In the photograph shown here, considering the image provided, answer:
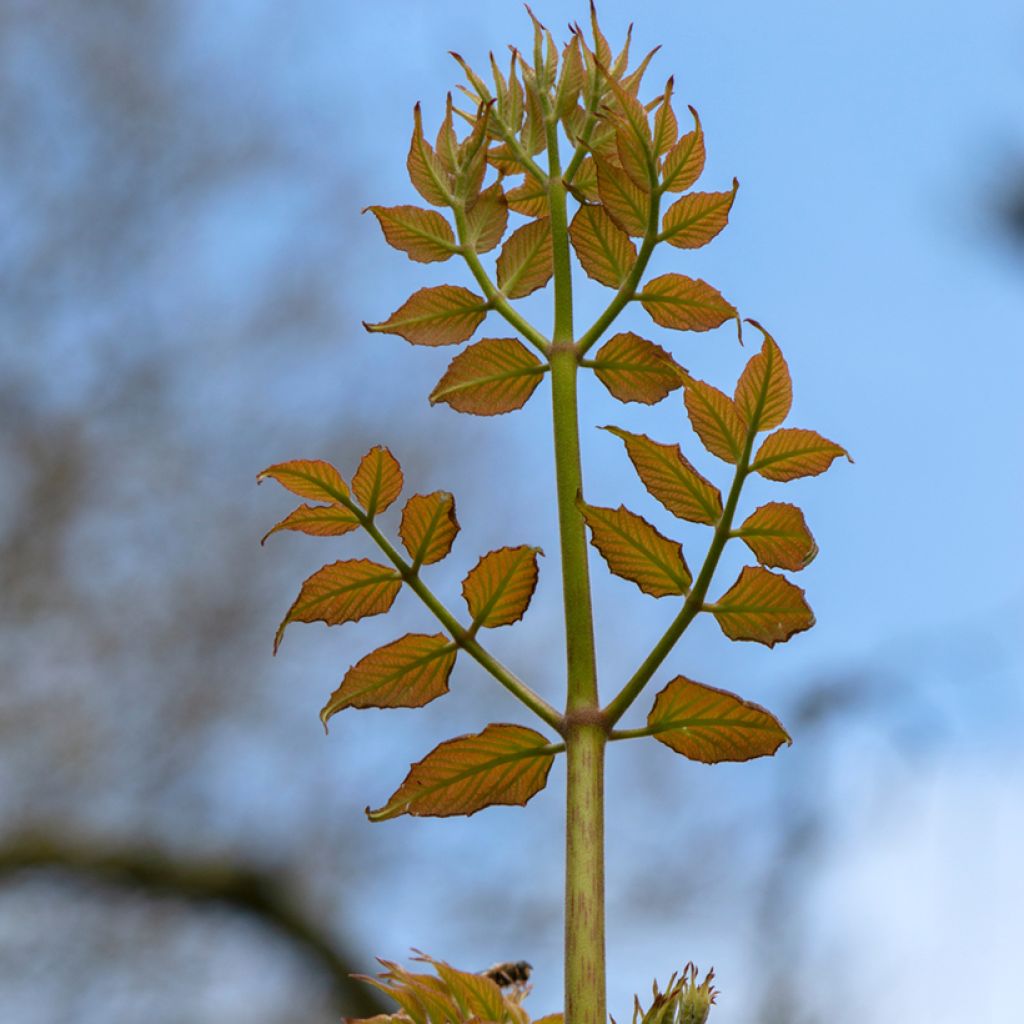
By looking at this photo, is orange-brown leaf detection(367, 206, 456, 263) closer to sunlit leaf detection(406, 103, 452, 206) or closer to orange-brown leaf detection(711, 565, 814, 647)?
sunlit leaf detection(406, 103, 452, 206)

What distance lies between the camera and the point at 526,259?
12.0 inches

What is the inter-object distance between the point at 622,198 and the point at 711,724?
123 mm

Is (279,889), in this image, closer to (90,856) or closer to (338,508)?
(90,856)

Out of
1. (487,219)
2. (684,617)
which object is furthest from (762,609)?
(487,219)

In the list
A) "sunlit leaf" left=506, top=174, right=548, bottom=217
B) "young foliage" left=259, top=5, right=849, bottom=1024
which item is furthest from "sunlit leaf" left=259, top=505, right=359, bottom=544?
"sunlit leaf" left=506, top=174, right=548, bottom=217

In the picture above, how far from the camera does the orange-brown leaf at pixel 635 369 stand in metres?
0.28

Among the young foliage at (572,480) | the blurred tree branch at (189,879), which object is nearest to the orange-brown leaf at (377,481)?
the young foliage at (572,480)

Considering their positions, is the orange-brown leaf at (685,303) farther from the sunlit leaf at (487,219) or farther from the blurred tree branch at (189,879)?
the blurred tree branch at (189,879)

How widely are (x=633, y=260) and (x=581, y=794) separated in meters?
0.13

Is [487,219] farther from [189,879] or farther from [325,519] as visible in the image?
[189,879]

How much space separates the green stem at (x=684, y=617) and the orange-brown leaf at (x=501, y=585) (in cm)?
3

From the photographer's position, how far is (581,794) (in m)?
0.23

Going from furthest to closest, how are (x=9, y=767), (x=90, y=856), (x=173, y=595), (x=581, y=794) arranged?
1. (x=173, y=595)
2. (x=9, y=767)
3. (x=90, y=856)
4. (x=581, y=794)

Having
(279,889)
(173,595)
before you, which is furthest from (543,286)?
(173,595)
